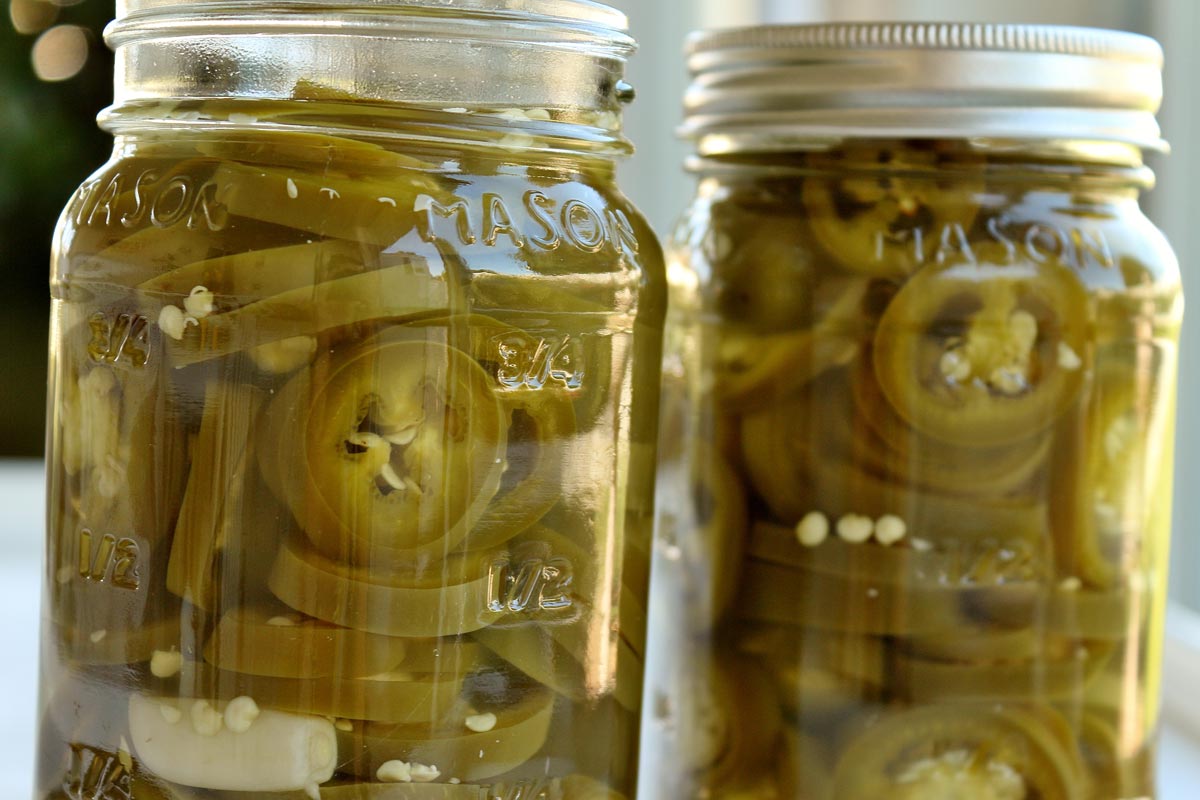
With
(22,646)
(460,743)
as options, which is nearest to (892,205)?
(460,743)

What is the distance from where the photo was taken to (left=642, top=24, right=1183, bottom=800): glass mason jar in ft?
2.03

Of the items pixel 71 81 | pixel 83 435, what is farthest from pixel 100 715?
pixel 71 81

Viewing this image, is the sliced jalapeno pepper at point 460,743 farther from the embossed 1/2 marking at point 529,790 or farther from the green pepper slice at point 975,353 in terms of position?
the green pepper slice at point 975,353

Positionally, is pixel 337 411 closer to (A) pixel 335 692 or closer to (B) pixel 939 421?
(A) pixel 335 692

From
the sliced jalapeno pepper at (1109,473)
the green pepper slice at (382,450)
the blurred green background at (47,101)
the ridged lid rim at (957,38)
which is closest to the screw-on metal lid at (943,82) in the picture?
the ridged lid rim at (957,38)

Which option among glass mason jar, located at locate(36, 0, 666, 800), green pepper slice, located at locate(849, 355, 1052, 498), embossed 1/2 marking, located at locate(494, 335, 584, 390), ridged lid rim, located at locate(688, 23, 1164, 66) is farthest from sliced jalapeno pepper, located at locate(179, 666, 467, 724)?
ridged lid rim, located at locate(688, 23, 1164, 66)

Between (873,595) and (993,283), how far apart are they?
0.46 ft

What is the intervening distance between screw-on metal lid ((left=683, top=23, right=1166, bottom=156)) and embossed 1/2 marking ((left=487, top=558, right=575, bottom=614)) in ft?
0.75

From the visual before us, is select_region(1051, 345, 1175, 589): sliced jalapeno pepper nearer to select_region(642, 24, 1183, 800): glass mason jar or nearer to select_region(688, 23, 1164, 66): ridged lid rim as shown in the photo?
select_region(642, 24, 1183, 800): glass mason jar

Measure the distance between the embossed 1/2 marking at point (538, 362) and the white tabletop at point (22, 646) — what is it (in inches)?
15.1

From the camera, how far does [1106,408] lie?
63 cm

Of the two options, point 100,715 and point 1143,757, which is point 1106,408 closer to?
point 1143,757

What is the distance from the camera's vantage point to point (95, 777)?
0.55 metres

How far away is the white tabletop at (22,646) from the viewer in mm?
798
